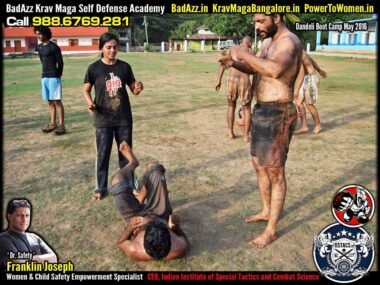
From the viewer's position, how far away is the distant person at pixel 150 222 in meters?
3.16

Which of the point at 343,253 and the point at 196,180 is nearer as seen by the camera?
the point at 343,253

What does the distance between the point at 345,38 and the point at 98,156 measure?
41.5m

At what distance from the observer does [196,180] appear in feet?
17.3

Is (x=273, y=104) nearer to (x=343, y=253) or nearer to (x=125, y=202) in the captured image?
(x=343, y=253)

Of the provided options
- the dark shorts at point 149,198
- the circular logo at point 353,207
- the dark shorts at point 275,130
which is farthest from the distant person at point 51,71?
the circular logo at point 353,207

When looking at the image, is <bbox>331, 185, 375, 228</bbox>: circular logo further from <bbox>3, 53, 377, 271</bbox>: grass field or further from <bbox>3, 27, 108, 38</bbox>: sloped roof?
<bbox>3, 27, 108, 38</bbox>: sloped roof

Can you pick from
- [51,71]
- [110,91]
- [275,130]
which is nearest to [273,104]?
[275,130]

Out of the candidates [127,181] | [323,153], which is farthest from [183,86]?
[127,181]

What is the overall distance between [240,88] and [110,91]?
3236 mm

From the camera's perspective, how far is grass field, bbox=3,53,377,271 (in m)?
3.55

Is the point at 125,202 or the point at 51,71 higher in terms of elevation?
the point at 51,71

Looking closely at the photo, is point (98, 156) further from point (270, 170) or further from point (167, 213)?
point (270, 170)

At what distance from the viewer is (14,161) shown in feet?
19.6

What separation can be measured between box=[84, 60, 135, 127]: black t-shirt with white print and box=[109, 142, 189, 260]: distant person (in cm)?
97
